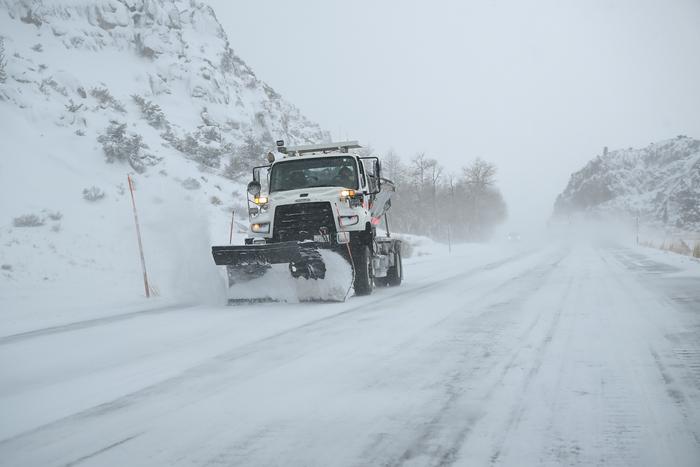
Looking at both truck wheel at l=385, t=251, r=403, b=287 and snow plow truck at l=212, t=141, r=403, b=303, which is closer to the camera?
snow plow truck at l=212, t=141, r=403, b=303

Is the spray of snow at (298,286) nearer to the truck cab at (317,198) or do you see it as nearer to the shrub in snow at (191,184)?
the truck cab at (317,198)

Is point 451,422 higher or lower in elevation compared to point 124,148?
lower

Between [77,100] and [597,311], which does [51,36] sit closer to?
[77,100]

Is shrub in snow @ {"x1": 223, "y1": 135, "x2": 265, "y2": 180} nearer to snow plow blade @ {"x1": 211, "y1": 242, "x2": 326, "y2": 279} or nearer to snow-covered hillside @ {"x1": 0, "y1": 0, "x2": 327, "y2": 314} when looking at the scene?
snow-covered hillside @ {"x1": 0, "y1": 0, "x2": 327, "y2": 314}

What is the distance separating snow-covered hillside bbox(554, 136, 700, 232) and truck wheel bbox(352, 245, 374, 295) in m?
85.2

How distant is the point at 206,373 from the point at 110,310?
6122mm

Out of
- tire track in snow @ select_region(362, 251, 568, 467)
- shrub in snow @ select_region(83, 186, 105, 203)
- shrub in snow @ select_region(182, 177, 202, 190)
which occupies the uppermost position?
shrub in snow @ select_region(182, 177, 202, 190)

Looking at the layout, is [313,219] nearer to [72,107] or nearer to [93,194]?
[93,194]

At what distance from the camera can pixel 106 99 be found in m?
34.4

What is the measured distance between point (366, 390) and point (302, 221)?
20.0ft

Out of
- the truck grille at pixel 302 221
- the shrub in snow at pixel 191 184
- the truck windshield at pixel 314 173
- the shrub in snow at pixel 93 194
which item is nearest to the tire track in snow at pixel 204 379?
the truck grille at pixel 302 221

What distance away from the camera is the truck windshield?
1019 centimetres

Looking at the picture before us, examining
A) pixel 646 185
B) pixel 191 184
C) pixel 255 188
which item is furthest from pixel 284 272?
pixel 646 185

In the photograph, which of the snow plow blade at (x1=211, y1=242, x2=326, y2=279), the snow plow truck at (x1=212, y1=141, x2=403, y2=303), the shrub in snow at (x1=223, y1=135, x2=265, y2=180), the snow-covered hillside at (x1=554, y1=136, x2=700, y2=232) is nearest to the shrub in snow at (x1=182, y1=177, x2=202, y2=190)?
the shrub in snow at (x1=223, y1=135, x2=265, y2=180)
